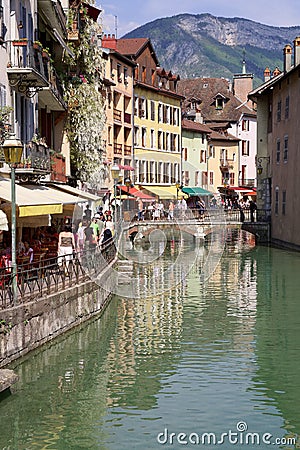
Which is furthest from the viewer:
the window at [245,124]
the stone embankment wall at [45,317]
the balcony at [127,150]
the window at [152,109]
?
the window at [245,124]

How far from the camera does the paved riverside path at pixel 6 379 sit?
15.7m

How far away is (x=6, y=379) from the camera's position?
621 inches

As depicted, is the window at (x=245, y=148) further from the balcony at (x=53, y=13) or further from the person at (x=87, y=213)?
the balcony at (x=53, y=13)

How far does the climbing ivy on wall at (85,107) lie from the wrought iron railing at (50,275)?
1226 cm

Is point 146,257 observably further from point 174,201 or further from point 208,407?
point 208,407

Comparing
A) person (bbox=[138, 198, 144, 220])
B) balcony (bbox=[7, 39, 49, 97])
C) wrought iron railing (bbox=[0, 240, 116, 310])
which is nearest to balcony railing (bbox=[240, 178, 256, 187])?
person (bbox=[138, 198, 144, 220])

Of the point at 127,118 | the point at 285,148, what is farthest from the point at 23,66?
the point at 127,118

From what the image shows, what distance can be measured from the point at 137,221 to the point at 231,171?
131 ft

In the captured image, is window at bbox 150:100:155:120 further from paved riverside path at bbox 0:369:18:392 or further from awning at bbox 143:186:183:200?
paved riverside path at bbox 0:369:18:392

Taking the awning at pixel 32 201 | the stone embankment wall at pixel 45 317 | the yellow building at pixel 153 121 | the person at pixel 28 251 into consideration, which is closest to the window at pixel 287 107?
the yellow building at pixel 153 121

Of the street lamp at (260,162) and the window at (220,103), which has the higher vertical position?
the window at (220,103)

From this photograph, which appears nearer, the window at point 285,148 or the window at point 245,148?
the window at point 285,148

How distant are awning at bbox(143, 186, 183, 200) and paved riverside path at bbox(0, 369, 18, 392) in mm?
56113

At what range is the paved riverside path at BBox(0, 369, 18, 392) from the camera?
15710mm
